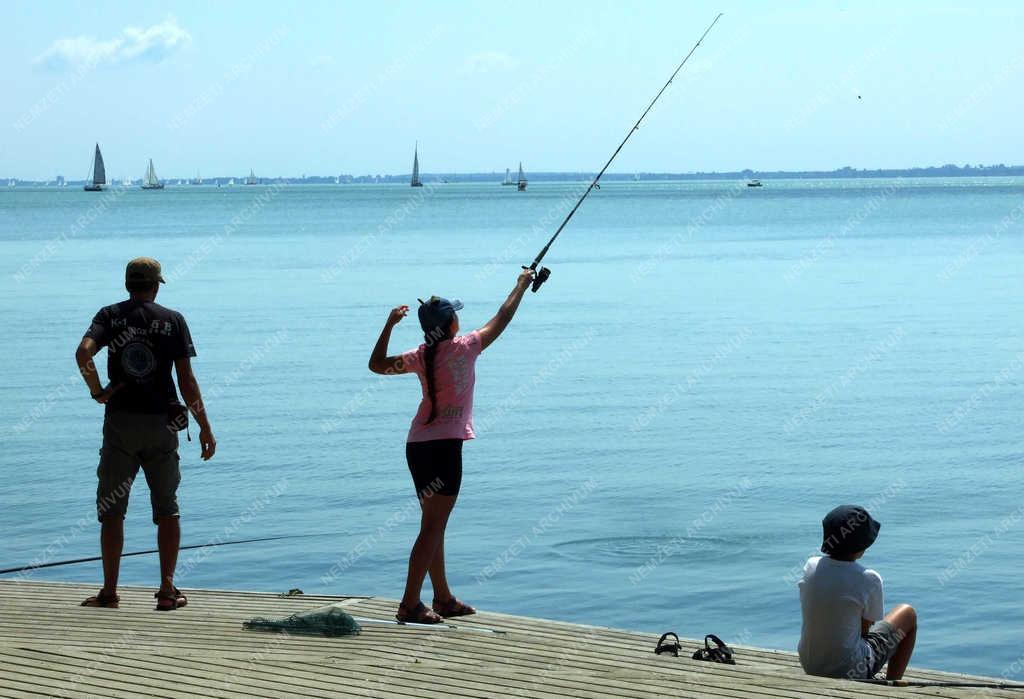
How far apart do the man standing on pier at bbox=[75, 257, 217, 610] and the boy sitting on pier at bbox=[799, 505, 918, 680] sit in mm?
2697

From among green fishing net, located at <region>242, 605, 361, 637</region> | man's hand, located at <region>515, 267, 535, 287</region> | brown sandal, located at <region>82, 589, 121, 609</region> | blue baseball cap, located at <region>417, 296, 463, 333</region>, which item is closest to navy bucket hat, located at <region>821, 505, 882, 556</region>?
man's hand, located at <region>515, 267, 535, 287</region>

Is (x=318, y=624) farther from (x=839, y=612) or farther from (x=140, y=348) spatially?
(x=839, y=612)

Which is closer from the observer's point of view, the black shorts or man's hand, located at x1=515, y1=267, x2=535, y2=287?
the black shorts

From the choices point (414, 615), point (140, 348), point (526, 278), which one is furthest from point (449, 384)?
point (140, 348)

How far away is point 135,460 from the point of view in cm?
659

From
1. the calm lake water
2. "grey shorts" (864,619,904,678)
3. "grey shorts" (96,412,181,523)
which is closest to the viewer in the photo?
"grey shorts" (864,619,904,678)

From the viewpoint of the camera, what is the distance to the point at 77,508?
1248cm

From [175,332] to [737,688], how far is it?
2920 millimetres

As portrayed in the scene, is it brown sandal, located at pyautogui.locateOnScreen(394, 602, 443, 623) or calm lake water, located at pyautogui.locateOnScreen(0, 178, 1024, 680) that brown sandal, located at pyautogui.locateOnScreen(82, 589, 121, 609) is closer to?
brown sandal, located at pyautogui.locateOnScreen(394, 602, 443, 623)

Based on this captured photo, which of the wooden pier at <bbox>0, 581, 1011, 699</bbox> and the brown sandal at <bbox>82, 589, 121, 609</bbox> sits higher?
the wooden pier at <bbox>0, 581, 1011, 699</bbox>

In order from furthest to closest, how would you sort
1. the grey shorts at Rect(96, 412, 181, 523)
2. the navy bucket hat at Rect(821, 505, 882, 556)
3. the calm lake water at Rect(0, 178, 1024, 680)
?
the calm lake water at Rect(0, 178, 1024, 680)
the grey shorts at Rect(96, 412, 181, 523)
the navy bucket hat at Rect(821, 505, 882, 556)

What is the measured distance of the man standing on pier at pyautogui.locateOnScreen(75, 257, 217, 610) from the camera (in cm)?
635

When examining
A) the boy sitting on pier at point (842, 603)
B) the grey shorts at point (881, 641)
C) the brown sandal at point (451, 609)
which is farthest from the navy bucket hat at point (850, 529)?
the brown sandal at point (451, 609)

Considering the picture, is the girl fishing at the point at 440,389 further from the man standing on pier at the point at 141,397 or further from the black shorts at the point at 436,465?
the man standing on pier at the point at 141,397
